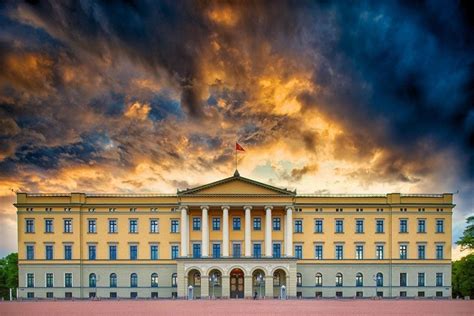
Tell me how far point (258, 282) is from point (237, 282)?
2537mm

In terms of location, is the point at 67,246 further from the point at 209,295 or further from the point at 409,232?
the point at 409,232

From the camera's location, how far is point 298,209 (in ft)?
189

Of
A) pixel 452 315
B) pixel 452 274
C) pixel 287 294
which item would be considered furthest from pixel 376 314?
pixel 452 274

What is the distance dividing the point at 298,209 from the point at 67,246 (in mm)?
28864

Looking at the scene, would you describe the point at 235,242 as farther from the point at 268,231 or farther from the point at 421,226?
the point at 421,226

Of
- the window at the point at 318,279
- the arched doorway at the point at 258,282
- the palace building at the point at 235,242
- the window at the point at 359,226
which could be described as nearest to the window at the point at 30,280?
the palace building at the point at 235,242

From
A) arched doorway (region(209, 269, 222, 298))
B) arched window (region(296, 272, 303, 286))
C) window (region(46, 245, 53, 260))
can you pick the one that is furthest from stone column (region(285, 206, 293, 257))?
window (region(46, 245, 53, 260))

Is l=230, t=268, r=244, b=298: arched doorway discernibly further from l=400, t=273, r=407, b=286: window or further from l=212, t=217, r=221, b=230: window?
l=400, t=273, r=407, b=286: window

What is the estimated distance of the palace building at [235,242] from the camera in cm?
5659

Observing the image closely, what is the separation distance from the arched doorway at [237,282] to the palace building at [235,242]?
12 cm

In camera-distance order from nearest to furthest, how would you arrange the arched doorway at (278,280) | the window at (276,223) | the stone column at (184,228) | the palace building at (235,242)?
the stone column at (184,228) < the arched doorway at (278,280) < the palace building at (235,242) < the window at (276,223)

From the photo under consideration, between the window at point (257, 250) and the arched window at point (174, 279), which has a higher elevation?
the window at point (257, 250)

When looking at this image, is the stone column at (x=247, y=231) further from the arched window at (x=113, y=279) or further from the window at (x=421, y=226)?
the window at (x=421, y=226)

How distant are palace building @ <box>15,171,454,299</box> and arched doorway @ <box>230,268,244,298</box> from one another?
0.12 metres
